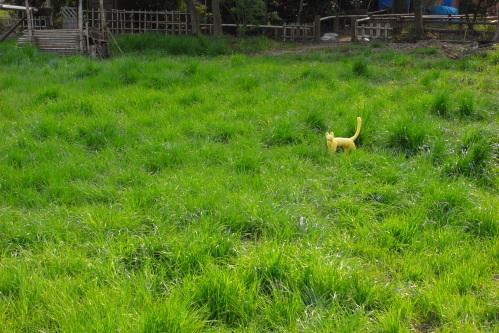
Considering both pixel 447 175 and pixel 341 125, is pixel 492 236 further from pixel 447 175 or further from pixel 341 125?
pixel 341 125

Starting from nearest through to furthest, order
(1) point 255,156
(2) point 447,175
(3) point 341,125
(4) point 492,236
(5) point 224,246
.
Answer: (5) point 224,246 < (4) point 492,236 < (2) point 447,175 < (1) point 255,156 < (3) point 341,125

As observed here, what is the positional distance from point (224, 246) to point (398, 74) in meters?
7.72

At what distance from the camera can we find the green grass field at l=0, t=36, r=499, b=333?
3082 mm

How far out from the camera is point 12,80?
32.0 ft

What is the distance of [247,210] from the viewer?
14.1 feet

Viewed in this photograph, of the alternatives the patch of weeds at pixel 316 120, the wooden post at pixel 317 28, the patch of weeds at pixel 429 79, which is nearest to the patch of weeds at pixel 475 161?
the patch of weeds at pixel 316 120

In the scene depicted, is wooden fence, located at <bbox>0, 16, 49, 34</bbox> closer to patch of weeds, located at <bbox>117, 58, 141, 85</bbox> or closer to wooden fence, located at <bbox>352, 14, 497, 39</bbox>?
patch of weeds, located at <bbox>117, 58, 141, 85</bbox>

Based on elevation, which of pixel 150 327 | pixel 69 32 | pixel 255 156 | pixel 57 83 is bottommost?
pixel 150 327

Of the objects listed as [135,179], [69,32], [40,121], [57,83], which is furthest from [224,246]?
[69,32]

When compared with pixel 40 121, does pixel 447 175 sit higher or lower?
lower

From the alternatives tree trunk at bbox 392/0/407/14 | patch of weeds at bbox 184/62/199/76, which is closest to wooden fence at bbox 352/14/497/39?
tree trunk at bbox 392/0/407/14

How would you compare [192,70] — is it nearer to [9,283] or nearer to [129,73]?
[129,73]

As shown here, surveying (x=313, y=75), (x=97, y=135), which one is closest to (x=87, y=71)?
(x=97, y=135)

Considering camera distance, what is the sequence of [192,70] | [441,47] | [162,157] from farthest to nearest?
[441,47] → [192,70] → [162,157]
